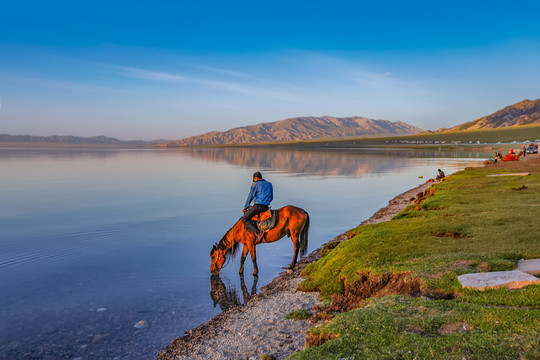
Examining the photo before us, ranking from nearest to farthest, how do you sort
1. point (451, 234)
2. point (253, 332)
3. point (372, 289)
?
point (253, 332) → point (372, 289) → point (451, 234)

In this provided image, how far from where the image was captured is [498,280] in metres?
8.91

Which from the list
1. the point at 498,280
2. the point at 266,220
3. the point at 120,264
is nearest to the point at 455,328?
the point at 498,280

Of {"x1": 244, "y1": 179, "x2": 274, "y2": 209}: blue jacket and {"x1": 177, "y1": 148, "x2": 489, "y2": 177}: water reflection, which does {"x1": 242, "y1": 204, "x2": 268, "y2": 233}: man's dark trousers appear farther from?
{"x1": 177, "y1": 148, "x2": 489, "y2": 177}: water reflection

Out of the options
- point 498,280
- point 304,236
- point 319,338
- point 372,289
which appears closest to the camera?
point 319,338

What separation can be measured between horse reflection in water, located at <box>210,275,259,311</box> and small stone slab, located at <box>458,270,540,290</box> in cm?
728

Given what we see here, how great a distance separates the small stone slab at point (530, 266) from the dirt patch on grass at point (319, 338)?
5.46 metres

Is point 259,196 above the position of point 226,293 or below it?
above

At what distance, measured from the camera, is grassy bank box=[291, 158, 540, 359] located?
20.7 ft

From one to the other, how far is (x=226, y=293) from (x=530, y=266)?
31.5 ft

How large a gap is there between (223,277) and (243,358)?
26.8 ft

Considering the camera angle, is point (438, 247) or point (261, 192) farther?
point (261, 192)

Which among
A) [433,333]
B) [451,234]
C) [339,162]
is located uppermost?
[433,333]

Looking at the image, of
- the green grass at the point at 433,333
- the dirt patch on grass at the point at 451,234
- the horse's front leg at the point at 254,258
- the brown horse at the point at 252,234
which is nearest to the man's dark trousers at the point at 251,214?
the brown horse at the point at 252,234

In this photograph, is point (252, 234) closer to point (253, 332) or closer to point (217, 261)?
point (217, 261)
